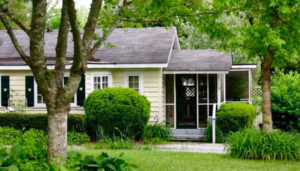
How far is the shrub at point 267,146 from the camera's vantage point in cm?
1053

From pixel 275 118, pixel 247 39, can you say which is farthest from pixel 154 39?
pixel 247 39

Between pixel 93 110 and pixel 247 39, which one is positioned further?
pixel 93 110

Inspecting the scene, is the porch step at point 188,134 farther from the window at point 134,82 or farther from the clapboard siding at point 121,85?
the window at point 134,82

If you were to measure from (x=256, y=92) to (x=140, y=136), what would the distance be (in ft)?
43.2

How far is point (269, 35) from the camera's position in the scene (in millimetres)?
9883

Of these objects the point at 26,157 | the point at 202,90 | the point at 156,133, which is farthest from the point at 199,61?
the point at 26,157

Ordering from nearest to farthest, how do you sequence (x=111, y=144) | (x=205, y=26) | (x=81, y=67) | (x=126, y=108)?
1. (x=81, y=67)
2. (x=205, y=26)
3. (x=111, y=144)
4. (x=126, y=108)

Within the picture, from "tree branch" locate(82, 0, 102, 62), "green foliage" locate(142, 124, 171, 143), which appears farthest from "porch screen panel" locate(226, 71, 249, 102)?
"tree branch" locate(82, 0, 102, 62)

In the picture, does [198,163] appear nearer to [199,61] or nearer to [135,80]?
[135,80]

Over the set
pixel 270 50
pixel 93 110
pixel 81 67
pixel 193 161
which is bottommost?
pixel 193 161

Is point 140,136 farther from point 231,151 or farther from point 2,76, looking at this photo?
point 2,76

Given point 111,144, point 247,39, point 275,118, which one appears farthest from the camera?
point 275,118

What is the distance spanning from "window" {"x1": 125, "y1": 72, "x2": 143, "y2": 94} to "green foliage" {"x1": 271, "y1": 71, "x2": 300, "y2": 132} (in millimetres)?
5239

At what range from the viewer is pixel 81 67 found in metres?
7.07
